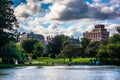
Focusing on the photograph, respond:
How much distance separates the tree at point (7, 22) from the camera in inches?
2571

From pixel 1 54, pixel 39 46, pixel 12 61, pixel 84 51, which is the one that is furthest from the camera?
pixel 39 46

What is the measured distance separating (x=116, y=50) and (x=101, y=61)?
229 inches

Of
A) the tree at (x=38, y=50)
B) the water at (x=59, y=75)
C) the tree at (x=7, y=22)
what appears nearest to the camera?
the water at (x=59, y=75)

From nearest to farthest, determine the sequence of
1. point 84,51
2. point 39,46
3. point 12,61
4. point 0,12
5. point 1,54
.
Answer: point 0,12 < point 1,54 < point 12,61 < point 84,51 < point 39,46

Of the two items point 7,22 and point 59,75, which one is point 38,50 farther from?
point 59,75

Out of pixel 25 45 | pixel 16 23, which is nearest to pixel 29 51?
pixel 25 45

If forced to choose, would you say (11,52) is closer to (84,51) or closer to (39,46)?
(84,51)

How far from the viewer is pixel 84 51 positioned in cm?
16825

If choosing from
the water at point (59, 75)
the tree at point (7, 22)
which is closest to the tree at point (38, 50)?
the tree at point (7, 22)

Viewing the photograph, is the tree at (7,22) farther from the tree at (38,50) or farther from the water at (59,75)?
the tree at (38,50)

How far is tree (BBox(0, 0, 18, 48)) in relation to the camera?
6531cm

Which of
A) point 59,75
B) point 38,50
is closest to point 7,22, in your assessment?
point 59,75

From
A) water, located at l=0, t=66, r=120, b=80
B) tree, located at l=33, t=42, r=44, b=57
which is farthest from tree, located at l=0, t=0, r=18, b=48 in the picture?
tree, located at l=33, t=42, r=44, b=57

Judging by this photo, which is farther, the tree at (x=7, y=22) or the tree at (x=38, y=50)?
the tree at (x=38, y=50)
